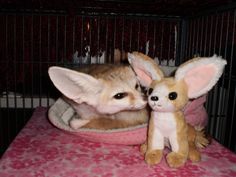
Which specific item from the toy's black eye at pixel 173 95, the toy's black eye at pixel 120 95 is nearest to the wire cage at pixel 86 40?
the toy's black eye at pixel 120 95

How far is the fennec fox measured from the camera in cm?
71

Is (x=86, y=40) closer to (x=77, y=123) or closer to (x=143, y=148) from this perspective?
(x=77, y=123)

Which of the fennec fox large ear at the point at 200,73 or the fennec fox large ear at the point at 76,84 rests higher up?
the fennec fox large ear at the point at 200,73

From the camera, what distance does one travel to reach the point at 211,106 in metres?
1.17

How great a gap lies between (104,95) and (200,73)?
0.90 ft

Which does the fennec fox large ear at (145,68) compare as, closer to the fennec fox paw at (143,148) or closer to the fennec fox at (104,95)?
the fennec fox at (104,95)

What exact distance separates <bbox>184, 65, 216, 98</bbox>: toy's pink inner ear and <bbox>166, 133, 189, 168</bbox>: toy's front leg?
0.11 m

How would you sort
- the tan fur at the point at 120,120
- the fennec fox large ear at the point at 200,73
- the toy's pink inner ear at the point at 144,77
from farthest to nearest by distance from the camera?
the tan fur at the point at 120,120, the toy's pink inner ear at the point at 144,77, the fennec fox large ear at the point at 200,73

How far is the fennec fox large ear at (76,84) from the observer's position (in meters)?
0.69

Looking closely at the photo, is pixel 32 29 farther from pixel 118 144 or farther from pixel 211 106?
pixel 211 106

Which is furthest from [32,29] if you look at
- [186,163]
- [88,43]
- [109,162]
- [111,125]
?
[186,163]

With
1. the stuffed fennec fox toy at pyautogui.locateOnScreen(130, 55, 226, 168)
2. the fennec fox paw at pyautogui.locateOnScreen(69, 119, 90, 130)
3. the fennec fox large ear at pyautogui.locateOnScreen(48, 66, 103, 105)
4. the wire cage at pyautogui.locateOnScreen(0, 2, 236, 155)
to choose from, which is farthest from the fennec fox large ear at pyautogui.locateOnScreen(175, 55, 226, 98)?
the wire cage at pyautogui.locateOnScreen(0, 2, 236, 155)

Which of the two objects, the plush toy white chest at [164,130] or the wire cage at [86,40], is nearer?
the plush toy white chest at [164,130]

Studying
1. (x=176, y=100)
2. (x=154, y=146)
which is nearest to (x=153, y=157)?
(x=154, y=146)
